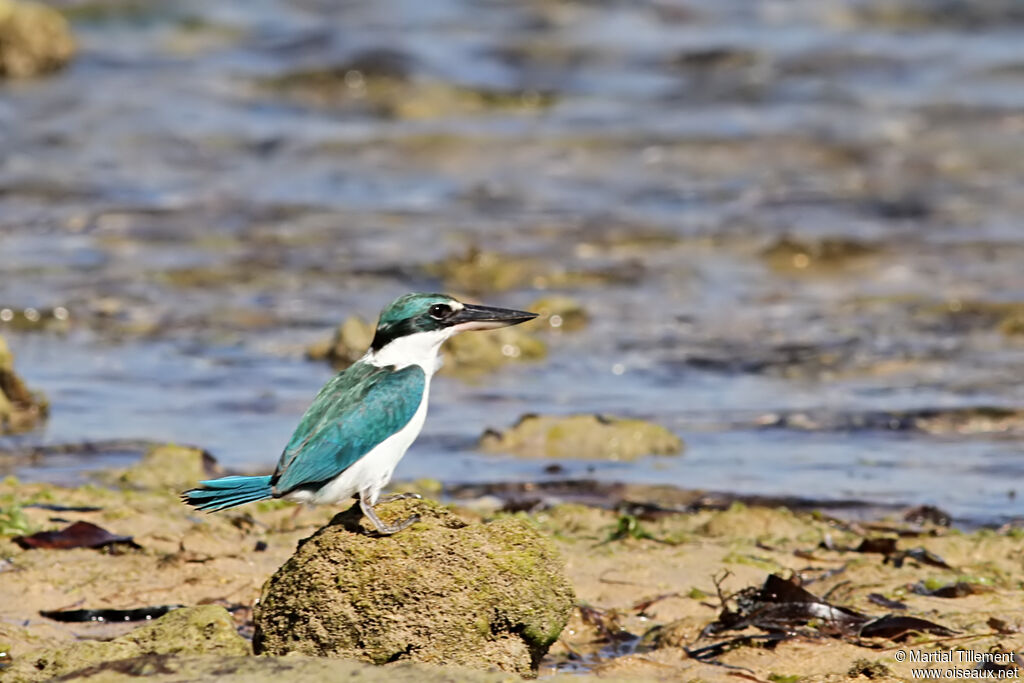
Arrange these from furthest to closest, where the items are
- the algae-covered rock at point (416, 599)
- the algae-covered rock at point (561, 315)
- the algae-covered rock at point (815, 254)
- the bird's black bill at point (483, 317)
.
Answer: the algae-covered rock at point (815, 254), the algae-covered rock at point (561, 315), the bird's black bill at point (483, 317), the algae-covered rock at point (416, 599)

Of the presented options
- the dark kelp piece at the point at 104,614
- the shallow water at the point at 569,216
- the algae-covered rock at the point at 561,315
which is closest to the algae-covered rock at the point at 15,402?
the shallow water at the point at 569,216

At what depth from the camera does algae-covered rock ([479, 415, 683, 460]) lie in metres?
7.46

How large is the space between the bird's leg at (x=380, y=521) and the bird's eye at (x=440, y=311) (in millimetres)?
638

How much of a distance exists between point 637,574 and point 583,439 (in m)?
1.78

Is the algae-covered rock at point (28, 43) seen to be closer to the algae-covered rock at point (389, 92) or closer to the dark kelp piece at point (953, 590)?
the algae-covered rock at point (389, 92)

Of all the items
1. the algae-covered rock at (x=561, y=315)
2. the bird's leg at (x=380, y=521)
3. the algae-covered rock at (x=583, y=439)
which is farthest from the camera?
the algae-covered rock at (x=561, y=315)

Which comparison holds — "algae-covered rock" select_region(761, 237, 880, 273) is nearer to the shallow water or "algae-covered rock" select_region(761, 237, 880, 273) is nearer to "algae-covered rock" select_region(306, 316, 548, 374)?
the shallow water

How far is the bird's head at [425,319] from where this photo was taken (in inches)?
190

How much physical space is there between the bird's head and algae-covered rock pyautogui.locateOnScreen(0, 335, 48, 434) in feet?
11.5

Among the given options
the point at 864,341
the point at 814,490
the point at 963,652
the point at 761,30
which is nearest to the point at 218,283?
the point at 864,341

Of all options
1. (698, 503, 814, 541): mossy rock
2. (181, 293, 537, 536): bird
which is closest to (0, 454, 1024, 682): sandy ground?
(698, 503, 814, 541): mossy rock

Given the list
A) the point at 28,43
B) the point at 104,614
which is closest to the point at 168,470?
the point at 104,614

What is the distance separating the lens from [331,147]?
52.2 ft

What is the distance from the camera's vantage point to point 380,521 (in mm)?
4441
